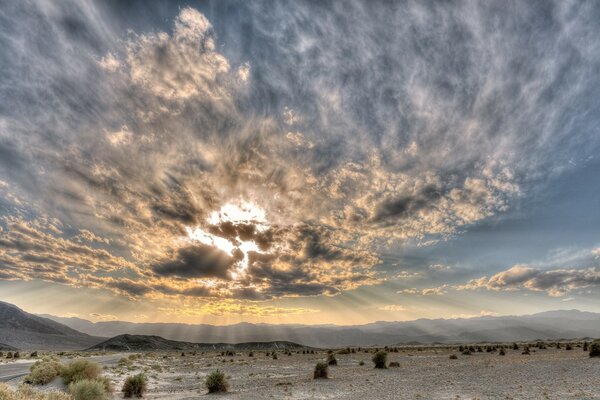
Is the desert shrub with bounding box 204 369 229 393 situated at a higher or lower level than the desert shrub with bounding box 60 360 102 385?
lower

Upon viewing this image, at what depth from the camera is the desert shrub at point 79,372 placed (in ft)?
72.8

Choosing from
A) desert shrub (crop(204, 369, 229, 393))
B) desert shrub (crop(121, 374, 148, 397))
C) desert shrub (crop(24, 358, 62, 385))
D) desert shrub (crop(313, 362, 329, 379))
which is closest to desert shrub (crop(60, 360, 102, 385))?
desert shrub (crop(24, 358, 62, 385))

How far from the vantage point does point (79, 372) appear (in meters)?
22.4

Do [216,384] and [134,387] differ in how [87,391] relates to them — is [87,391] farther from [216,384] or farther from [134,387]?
[216,384]

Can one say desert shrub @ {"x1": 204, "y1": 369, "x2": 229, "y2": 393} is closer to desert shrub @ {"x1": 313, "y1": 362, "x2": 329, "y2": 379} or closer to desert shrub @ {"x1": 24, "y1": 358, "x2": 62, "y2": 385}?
desert shrub @ {"x1": 313, "y1": 362, "x2": 329, "y2": 379}

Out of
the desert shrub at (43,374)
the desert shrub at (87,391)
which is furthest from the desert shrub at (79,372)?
the desert shrub at (87,391)

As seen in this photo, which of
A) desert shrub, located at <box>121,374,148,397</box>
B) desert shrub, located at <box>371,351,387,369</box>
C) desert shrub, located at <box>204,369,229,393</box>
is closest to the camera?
desert shrub, located at <box>121,374,148,397</box>

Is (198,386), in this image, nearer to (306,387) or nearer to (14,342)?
(306,387)

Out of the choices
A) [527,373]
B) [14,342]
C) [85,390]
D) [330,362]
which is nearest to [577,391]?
[527,373]

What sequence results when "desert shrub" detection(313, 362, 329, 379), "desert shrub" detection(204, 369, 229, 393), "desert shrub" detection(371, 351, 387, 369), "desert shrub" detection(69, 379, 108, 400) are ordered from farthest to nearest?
"desert shrub" detection(371, 351, 387, 369)
"desert shrub" detection(313, 362, 329, 379)
"desert shrub" detection(204, 369, 229, 393)
"desert shrub" detection(69, 379, 108, 400)

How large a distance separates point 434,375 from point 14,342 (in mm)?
225254

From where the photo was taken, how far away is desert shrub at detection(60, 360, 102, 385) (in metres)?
22.2

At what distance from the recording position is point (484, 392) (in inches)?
705

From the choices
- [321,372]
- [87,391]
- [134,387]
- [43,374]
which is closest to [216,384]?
[134,387]
